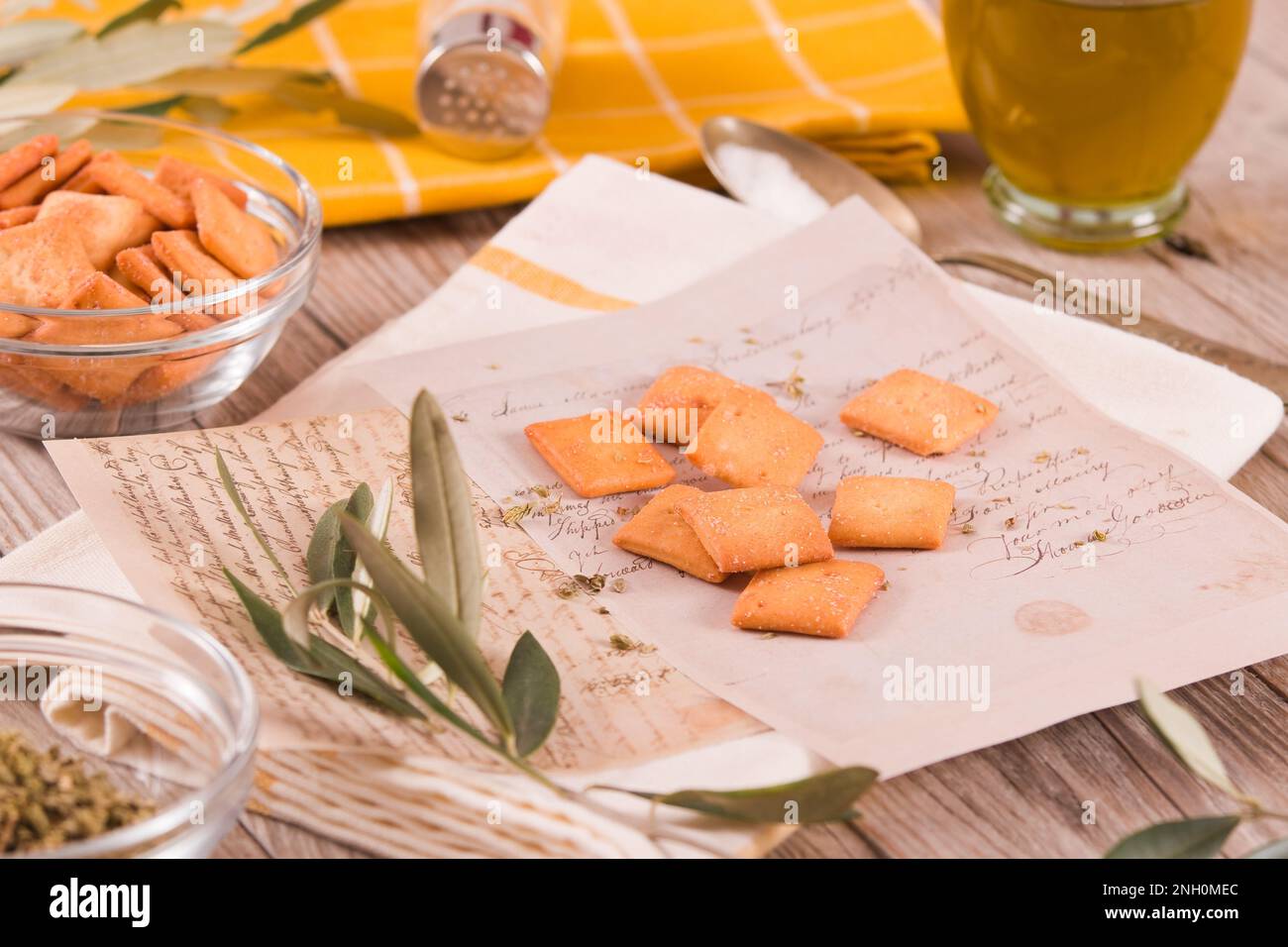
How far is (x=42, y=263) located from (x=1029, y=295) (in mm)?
855

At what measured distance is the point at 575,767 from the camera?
0.79 m

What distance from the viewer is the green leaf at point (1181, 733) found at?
0.71 m

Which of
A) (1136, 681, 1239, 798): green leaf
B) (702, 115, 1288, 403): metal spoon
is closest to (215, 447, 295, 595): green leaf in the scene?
(1136, 681, 1239, 798): green leaf

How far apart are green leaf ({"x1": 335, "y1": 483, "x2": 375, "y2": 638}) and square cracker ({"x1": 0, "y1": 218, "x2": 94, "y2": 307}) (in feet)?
0.90

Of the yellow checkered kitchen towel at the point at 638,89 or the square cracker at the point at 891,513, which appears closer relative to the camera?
the square cracker at the point at 891,513

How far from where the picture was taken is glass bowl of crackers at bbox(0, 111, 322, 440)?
3.38 feet

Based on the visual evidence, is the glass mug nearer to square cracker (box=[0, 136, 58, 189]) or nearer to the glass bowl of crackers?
the glass bowl of crackers

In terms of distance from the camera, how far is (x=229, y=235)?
1129 mm

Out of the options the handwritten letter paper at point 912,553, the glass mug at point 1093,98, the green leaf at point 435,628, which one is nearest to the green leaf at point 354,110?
the handwritten letter paper at point 912,553

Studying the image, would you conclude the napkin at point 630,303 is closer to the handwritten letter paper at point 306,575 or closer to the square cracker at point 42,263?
the handwritten letter paper at point 306,575

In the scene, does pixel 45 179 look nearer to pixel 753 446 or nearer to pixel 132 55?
pixel 132 55

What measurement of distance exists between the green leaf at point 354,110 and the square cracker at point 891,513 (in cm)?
77

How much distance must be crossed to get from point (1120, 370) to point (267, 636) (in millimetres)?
736

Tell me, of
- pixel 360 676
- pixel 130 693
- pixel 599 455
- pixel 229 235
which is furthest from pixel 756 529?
pixel 229 235
